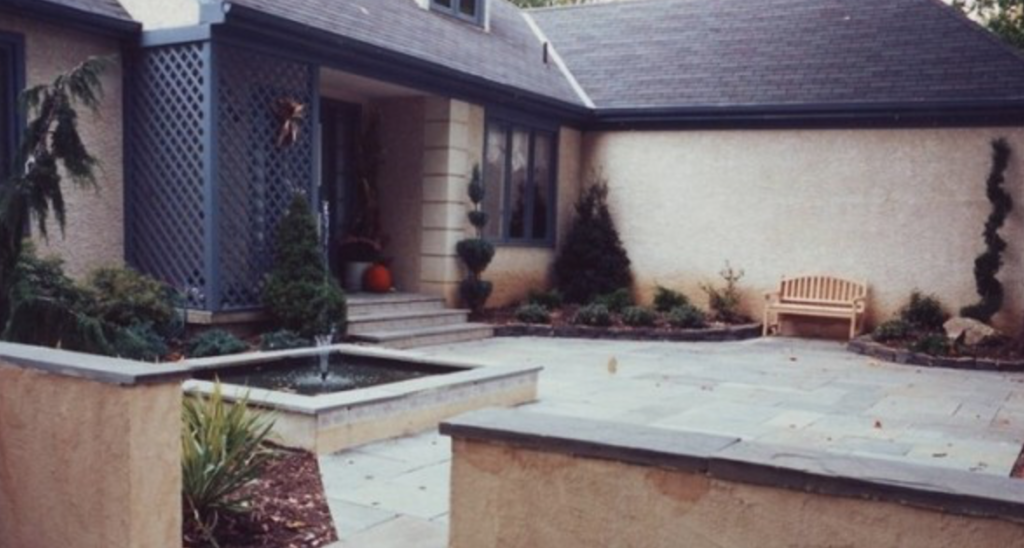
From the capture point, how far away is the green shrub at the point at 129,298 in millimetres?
7426

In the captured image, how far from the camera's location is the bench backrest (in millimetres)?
12336

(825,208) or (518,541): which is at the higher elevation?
(825,208)

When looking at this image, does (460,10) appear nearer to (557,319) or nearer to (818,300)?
(557,319)

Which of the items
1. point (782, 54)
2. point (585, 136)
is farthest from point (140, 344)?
point (782, 54)

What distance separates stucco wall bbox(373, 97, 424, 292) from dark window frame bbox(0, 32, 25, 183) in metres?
5.11

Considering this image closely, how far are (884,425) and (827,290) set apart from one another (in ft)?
21.5

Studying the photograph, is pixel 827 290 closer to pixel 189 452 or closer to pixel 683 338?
pixel 683 338

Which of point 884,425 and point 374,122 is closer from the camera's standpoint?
point 884,425

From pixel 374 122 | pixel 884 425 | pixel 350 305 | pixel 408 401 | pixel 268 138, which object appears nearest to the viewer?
pixel 408 401

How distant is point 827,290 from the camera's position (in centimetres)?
1252

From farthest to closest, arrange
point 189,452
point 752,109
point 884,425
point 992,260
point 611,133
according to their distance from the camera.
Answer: point 611,133 < point 752,109 < point 992,260 < point 884,425 < point 189,452

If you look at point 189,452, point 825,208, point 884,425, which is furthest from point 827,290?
point 189,452

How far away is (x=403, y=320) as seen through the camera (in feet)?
33.6

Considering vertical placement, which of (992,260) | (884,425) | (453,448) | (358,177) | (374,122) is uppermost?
(374,122)
